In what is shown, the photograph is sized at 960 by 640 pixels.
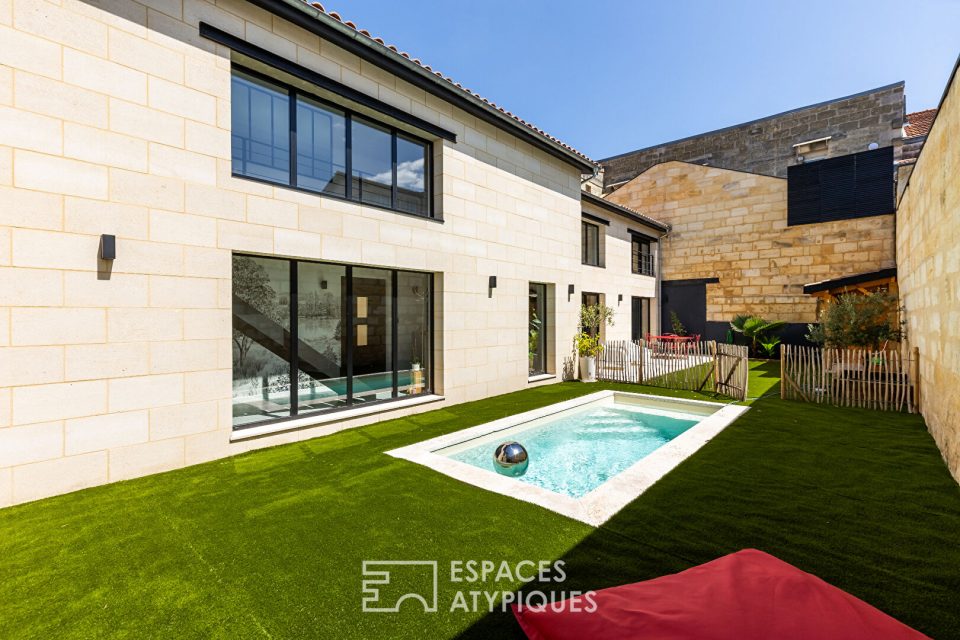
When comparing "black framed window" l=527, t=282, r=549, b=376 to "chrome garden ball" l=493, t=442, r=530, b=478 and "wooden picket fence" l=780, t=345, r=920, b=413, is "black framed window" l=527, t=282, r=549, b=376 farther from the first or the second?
"chrome garden ball" l=493, t=442, r=530, b=478

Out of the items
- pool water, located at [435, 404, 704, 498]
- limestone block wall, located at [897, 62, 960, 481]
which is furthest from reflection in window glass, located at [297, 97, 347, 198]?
limestone block wall, located at [897, 62, 960, 481]

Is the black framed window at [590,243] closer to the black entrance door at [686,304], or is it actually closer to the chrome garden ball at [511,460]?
the black entrance door at [686,304]

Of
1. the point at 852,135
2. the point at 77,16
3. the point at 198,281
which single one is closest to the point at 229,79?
the point at 77,16

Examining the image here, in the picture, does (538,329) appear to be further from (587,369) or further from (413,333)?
(413,333)

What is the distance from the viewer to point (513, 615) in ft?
8.54

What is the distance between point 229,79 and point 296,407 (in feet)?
15.4

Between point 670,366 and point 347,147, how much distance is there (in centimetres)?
950

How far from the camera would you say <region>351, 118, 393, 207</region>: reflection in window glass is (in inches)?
289

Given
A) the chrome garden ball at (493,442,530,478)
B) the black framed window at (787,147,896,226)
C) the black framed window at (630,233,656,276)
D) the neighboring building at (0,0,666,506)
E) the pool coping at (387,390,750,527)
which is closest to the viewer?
the pool coping at (387,390,750,527)

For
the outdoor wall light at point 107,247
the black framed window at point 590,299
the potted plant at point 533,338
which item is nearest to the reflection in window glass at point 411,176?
the outdoor wall light at point 107,247

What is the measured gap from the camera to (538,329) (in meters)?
11.8

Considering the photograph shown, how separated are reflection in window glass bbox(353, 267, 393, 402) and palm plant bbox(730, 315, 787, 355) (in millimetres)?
15055

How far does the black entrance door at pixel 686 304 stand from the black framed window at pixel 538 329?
10020 mm

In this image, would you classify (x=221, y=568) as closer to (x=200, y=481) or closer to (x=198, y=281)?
(x=200, y=481)
